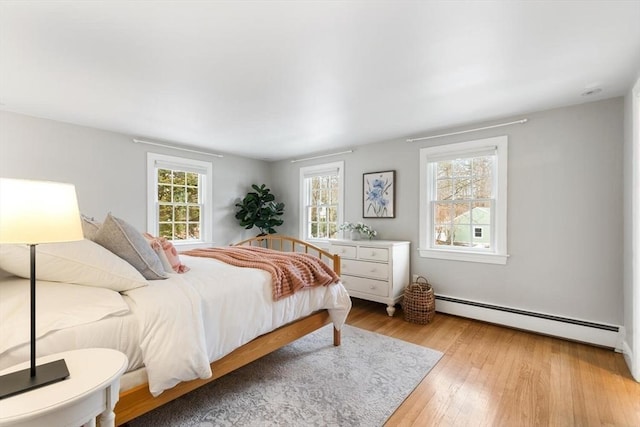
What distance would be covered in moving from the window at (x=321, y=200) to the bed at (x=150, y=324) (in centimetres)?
289

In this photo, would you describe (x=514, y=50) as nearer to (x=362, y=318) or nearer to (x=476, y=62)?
(x=476, y=62)

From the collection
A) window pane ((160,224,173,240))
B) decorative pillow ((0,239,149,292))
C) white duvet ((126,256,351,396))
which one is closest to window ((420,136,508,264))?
white duvet ((126,256,351,396))

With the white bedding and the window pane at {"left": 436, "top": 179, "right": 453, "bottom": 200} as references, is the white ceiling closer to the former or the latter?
the window pane at {"left": 436, "top": 179, "right": 453, "bottom": 200}

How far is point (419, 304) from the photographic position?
10.5 ft

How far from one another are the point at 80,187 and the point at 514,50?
14.5ft

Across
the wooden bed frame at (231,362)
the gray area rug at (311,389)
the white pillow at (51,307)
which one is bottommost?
the gray area rug at (311,389)

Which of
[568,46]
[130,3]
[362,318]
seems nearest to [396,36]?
[568,46]

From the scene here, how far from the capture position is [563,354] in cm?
251

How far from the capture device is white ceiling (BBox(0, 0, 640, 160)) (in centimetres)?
153

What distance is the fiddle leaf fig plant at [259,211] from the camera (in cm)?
488

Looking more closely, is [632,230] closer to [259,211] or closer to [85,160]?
[259,211]

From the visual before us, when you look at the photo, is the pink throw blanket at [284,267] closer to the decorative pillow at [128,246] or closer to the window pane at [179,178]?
the decorative pillow at [128,246]

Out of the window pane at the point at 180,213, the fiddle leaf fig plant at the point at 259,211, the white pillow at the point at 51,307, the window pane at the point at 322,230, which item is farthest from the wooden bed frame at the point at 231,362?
the window pane at the point at 180,213

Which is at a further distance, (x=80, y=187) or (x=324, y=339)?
(x=80, y=187)
